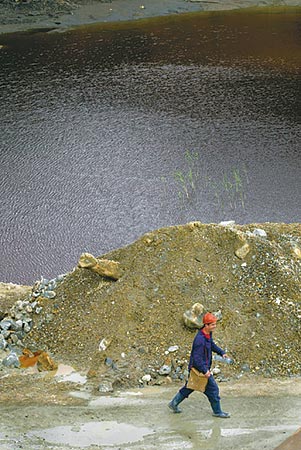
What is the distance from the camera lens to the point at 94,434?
24.1 ft

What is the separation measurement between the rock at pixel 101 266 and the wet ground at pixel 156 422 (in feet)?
6.68

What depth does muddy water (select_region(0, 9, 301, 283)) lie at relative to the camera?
15.4 meters

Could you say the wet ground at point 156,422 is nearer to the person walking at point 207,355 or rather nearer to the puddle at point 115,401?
the puddle at point 115,401

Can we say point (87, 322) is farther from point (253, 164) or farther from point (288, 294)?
point (253, 164)

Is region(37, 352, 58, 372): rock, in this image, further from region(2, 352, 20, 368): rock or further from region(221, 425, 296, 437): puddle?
region(221, 425, 296, 437): puddle

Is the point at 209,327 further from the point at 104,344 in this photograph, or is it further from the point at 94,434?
the point at 104,344

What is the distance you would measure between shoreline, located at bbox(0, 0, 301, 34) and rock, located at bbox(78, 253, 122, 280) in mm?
27691

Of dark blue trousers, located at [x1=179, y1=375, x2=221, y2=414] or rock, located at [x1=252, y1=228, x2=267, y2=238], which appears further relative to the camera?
rock, located at [x1=252, y1=228, x2=267, y2=238]

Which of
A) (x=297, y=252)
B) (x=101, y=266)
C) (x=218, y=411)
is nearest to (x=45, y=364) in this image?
(x=101, y=266)

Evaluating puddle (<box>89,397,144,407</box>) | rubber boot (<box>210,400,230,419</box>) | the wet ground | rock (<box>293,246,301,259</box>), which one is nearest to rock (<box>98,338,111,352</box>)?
the wet ground

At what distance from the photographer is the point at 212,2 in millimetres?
40656

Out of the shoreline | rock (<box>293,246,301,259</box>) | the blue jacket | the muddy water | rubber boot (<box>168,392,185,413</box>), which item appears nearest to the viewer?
the blue jacket

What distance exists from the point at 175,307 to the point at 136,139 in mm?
11556

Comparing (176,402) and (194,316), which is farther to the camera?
(194,316)
